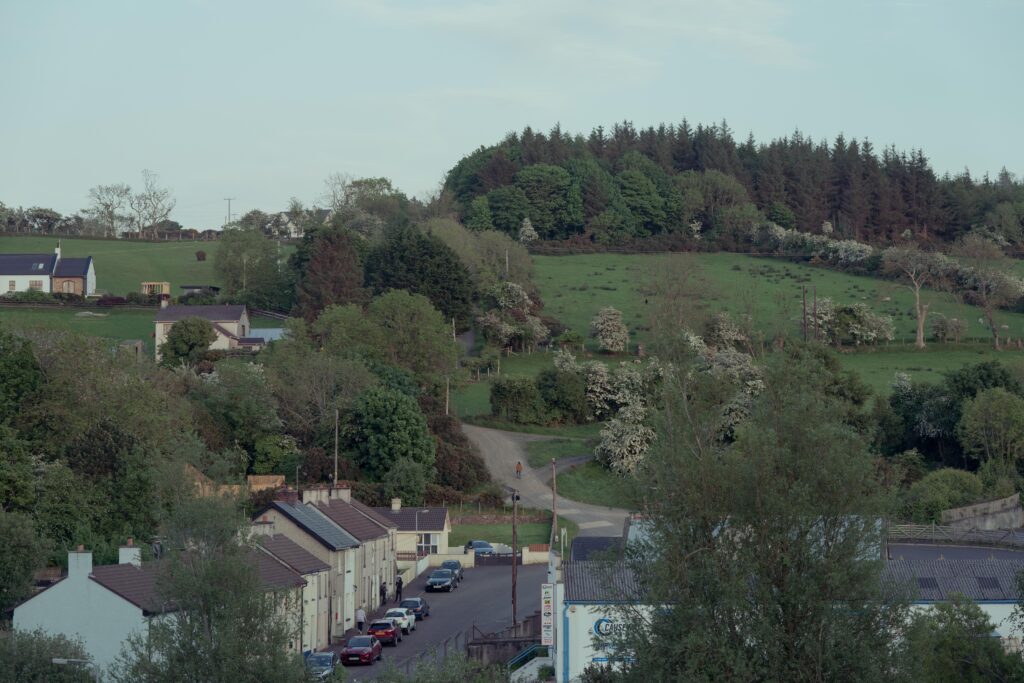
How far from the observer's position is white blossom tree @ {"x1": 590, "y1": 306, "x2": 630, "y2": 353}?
4222 inches

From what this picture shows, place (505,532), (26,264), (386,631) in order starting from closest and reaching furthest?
(386,631) → (505,532) → (26,264)

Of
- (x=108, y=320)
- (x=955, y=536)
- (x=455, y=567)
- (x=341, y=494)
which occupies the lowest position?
(x=455, y=567)

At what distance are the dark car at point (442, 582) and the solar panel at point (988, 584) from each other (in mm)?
22840

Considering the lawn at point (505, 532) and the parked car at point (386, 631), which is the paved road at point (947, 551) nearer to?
the lawn at point (505, 532)

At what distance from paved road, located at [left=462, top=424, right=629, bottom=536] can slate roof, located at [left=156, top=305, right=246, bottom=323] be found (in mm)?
21824

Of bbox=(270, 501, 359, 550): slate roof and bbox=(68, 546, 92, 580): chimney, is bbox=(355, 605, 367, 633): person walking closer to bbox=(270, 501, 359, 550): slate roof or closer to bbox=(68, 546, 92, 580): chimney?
bbox=(270, 501, 359, 550): slate roof

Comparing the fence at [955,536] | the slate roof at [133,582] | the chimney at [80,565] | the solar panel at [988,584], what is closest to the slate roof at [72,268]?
the fence at [955,536]

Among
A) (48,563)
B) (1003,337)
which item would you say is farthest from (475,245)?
(48,563)

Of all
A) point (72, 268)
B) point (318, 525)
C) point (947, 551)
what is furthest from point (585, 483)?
point (72, 268)

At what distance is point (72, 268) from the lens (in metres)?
121

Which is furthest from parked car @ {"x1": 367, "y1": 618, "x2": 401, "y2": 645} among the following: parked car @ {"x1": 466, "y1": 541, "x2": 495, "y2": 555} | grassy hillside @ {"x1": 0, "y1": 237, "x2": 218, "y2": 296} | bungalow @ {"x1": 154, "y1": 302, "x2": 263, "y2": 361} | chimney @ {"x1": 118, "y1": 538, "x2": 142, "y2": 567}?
grassy hillside @ {"x1": 0, "y1": 237, "x2": 218, "y2": 296}

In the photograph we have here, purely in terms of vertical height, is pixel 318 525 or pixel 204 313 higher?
pixel 204 313

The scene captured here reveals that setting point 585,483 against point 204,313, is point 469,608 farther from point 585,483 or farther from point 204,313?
point 204,313

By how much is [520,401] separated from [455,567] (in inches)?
1214
